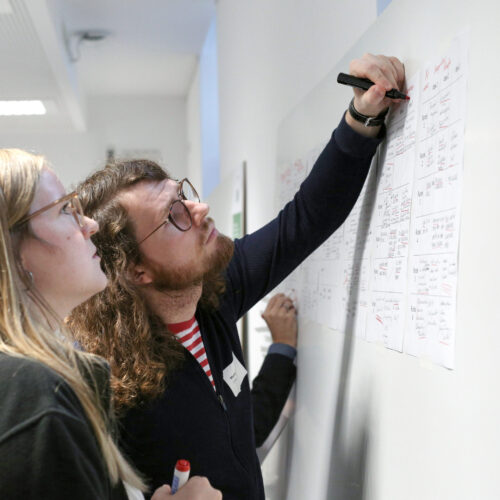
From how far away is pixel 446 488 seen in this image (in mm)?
877

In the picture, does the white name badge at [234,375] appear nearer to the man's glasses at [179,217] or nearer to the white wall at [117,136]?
the man's glasses at [179,217]

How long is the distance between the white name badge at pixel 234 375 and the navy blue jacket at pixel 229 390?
0.04 feet

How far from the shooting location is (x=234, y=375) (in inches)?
55.0

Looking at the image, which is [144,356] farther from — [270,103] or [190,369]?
[270,103]

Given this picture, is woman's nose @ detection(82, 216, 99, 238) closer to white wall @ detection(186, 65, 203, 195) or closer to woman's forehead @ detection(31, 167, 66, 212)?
woman's forehead @ detection(31, 167, 66, 212)

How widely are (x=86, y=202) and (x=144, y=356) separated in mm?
403

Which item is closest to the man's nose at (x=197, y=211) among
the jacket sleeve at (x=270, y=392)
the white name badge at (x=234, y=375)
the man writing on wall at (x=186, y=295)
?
the man writing on wall at (x=186, y=295)

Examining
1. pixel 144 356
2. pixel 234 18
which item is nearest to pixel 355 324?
pixel 144 356

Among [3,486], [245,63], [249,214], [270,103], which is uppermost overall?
[245,63]

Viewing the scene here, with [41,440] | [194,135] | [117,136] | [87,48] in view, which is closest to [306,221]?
[41,440]

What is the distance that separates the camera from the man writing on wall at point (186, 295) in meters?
1.20

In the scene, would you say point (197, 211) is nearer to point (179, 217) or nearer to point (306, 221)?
point (179, 217)

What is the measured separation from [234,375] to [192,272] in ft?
0.89

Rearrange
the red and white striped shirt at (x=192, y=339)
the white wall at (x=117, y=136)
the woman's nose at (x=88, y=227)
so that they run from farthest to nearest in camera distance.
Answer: the white wall at (x=117, y=136)
the red and white striped shirt at (x=192, y=339)
the woman's nose at (x=88, y=227)
